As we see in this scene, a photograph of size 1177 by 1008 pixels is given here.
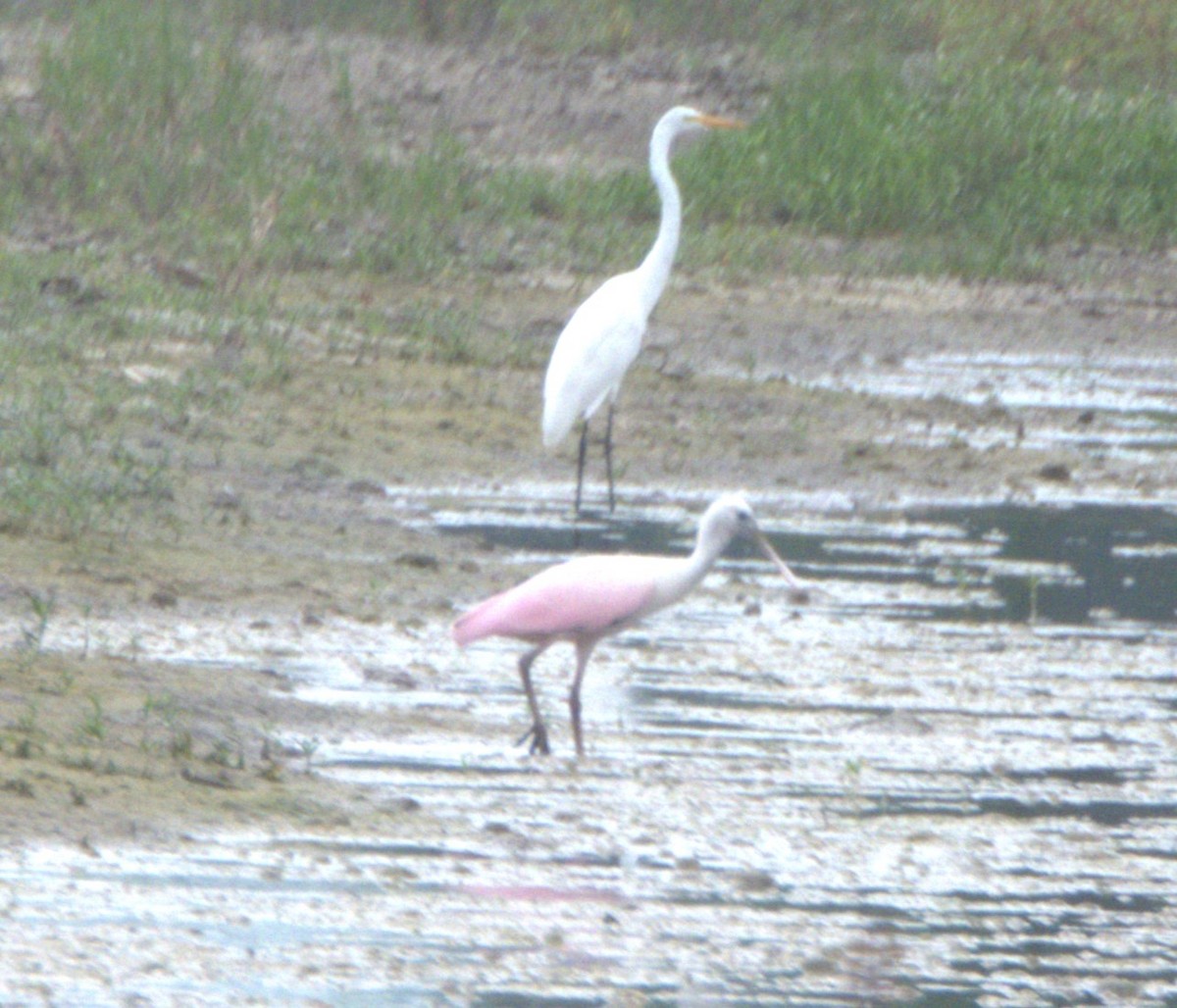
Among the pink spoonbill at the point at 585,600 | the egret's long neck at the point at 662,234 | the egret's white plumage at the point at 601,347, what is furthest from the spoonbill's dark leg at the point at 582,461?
the pink spoonbill at the point at 585,600

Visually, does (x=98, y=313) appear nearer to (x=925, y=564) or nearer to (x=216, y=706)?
(x=925, y=564)

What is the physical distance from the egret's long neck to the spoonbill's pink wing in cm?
431

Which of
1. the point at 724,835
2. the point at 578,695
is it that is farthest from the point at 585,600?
the point at 724,835

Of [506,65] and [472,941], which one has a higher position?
[506,65]

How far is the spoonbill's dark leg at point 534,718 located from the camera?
6117mm

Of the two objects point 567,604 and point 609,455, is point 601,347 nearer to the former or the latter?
point 609,455

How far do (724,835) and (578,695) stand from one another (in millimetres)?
886

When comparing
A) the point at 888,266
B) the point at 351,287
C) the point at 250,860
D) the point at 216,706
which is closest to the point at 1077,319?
the point at 888,266

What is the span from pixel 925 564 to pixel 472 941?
432 centimetres

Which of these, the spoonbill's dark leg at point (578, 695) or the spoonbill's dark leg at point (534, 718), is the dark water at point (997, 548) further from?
the spoonbill's dark leg at point (534, 718)

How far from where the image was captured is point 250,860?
5.04 metres

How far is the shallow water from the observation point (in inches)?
179

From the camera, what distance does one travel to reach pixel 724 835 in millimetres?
5488

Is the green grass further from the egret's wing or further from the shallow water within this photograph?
the shallow water
